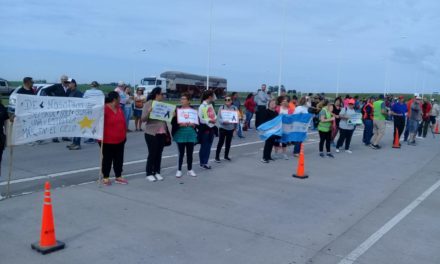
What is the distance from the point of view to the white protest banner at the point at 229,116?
11.2 meters

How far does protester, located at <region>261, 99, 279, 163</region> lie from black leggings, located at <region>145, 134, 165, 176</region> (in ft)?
12.3

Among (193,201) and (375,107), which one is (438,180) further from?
(193,201)

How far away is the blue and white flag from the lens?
1145 centimetres

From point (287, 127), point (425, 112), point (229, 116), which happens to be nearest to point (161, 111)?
point (229, 116)

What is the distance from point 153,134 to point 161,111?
0.49 metres

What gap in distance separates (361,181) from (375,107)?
664 centimetres

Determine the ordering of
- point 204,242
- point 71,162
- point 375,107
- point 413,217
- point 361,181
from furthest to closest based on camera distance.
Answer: point 375,107 < point 71,162 < point 361,181 < point 413,217 < point 204,242

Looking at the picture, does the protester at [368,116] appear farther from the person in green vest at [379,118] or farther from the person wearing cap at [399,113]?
the person wearing cap at [399,113]

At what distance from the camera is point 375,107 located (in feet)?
51.1

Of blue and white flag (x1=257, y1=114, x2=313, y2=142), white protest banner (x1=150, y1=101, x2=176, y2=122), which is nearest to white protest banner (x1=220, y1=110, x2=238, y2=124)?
blue and white flag (x1=257, y1=114, x2=313, y2=142)

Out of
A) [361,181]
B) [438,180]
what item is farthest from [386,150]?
[361,181]

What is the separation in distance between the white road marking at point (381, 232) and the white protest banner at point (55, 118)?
4.87 metres

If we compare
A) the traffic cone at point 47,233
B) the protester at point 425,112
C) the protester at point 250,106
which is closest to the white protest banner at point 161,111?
the traffic cone at point 47,233

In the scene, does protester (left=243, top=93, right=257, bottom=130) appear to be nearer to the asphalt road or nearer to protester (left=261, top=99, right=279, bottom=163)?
protester (left=261, top=99, right=279, bottom=163)
